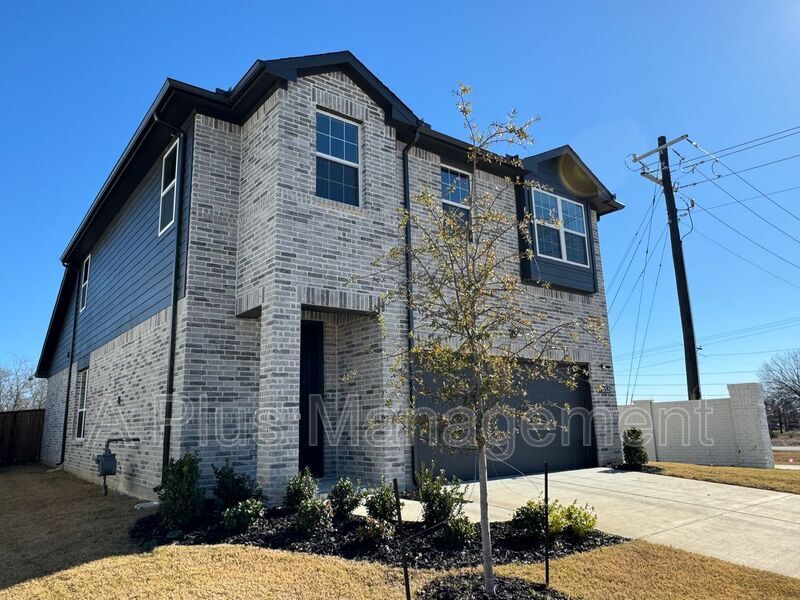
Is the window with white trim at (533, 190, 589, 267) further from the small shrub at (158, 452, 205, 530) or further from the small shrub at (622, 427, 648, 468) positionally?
the small shrub at (158, 452, 205, 530)

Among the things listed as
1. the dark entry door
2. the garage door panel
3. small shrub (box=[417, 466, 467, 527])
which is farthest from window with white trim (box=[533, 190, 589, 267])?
small shrub (box=[417, 466, 467, 527])

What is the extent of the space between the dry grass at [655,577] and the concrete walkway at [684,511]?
1.30 ft

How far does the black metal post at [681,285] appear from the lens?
1563 cm

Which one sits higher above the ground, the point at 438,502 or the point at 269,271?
the point at 269,271

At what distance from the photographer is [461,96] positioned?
527cm

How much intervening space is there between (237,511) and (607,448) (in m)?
9.62

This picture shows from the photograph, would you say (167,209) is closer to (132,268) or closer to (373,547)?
(132,268)

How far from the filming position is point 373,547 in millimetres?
5668

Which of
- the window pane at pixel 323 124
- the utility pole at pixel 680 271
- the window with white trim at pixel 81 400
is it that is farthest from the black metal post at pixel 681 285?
the window with white trim at pixel 81 400

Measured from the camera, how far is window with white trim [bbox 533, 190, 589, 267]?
42.6 ft

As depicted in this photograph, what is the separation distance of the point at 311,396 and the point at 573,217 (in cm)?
830

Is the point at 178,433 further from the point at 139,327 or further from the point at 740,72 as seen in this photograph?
the point at 740,72

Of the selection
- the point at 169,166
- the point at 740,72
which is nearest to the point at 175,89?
the point at 169,166

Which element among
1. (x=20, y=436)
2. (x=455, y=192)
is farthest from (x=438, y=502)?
(x=20, y=436)
